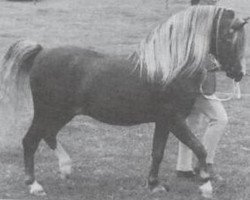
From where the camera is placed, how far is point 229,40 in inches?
Answer: 273

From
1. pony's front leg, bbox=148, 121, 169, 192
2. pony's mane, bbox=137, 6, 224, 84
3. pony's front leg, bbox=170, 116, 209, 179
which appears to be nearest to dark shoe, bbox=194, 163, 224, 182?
pony's front leg, bbox=148, 121, 169, 192

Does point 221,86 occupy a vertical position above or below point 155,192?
below

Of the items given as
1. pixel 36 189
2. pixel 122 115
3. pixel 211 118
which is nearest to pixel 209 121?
pixel 211 118

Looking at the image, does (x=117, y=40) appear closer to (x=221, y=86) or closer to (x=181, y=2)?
(x=221, y=86)

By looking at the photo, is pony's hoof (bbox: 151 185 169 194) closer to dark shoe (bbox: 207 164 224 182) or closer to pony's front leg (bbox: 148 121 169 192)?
pony's front leg (bbox: 148 121 169 192)

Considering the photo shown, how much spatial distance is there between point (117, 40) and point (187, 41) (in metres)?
14.3

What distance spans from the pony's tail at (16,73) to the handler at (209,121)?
1.93 m

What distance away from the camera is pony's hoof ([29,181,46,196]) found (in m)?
7.21

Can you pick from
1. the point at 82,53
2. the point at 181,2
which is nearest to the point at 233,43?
the point at 82,53

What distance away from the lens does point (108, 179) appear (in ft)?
25.9

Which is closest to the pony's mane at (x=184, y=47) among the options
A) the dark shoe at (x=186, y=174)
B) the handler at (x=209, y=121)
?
the handler at (x=209, y=121)

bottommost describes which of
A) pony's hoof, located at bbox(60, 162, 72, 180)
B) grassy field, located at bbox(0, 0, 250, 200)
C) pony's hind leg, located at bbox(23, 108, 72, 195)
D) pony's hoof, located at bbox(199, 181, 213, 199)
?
grassy field, located at bbox(0, 0, 250, 200)

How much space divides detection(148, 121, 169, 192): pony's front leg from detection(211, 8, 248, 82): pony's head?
96 cm

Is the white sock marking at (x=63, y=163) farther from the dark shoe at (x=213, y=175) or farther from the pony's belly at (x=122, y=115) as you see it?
the dark shoe at (x=213, y=175)
